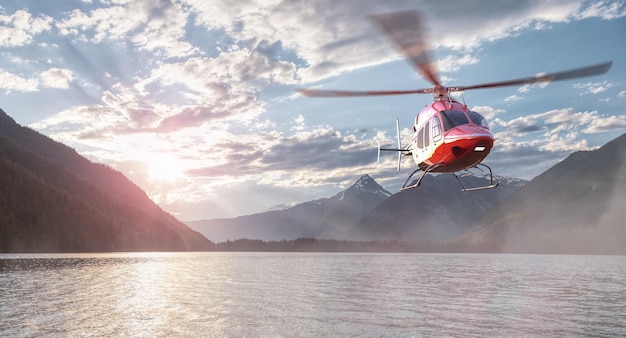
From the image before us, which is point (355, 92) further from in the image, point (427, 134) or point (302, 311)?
point (302, 311)

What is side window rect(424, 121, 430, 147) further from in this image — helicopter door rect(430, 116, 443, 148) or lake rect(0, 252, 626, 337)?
lake rect(0, 252, 626, 337)

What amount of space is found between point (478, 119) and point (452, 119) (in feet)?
4.68

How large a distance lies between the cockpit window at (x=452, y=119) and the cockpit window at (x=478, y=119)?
17.0 inches

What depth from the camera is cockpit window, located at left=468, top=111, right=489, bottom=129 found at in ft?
85.9

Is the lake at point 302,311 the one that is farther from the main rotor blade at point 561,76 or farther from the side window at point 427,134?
the main rotor blade at point 561,76

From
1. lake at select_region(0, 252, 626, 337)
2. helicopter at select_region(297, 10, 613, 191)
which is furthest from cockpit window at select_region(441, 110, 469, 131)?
lake at select_region(0, 252, 626, 337)

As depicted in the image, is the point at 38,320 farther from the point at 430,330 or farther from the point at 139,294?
the point at 430,330

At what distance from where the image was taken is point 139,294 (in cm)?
6525

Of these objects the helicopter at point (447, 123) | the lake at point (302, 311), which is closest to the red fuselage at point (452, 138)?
the helicopter at point (447, 123)

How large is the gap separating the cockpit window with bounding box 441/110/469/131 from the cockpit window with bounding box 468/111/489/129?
0.43 metres

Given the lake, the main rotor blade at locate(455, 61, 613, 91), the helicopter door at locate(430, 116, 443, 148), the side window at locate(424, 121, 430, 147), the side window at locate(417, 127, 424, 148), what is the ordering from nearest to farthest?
the main rotor blade at locate(455, 61, 613, 91) → the helicopter door at locate(430, 116, 443, 148) → the side window at locate(424, 121, 430, 147) → the side window at locate(417, 127, 424, 148) → the lake

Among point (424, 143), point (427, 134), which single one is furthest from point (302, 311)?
point (427, 134)

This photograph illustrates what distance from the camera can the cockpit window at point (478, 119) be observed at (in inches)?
1031

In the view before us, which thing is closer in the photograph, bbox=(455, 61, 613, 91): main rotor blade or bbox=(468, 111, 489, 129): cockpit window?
bbox=(455, 61, 613, 91): main rotor blade
